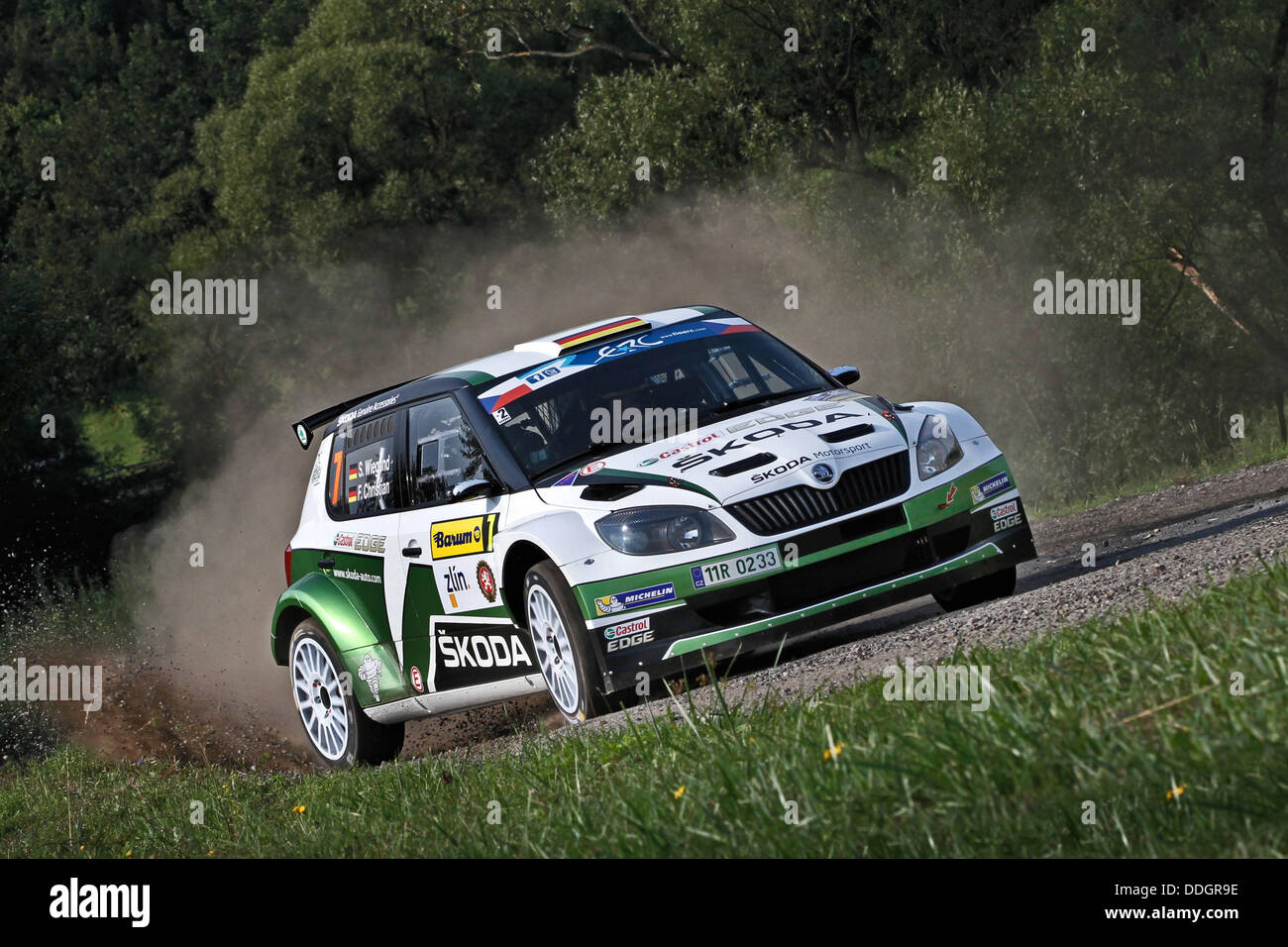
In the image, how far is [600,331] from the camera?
9227mm

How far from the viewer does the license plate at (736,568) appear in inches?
290

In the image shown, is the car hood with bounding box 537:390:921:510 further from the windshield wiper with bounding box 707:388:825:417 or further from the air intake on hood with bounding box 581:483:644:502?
the windshield wiper with bounding box 707:388:825:417

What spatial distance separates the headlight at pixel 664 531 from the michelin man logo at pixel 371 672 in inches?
94.5

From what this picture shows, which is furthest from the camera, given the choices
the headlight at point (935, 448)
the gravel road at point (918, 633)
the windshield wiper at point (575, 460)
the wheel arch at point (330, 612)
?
the wheel arch at point (330, 612)

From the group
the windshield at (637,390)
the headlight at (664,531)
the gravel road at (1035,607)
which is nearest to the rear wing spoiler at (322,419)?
the windshield at (637,390)

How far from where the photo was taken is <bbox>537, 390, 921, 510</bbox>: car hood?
7.49 metres

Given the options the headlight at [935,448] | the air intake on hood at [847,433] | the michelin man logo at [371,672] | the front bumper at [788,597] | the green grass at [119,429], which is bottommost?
the green grass at [119,429]

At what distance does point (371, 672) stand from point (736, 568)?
9.63ft

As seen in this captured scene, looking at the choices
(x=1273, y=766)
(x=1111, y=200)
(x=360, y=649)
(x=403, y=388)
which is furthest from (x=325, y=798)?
(x=1111, y=200)

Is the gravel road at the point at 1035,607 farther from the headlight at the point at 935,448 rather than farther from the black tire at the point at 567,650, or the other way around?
the headlight at the point at 935,448

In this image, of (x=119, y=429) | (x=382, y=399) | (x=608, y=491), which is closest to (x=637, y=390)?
(x=608, y=491)

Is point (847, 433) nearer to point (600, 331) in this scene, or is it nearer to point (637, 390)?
point (637, 390)

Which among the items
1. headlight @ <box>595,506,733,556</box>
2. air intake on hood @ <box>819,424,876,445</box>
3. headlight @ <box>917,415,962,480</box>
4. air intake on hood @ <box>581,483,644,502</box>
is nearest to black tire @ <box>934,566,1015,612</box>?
headlight @ <box>917,415,962,480</box>
